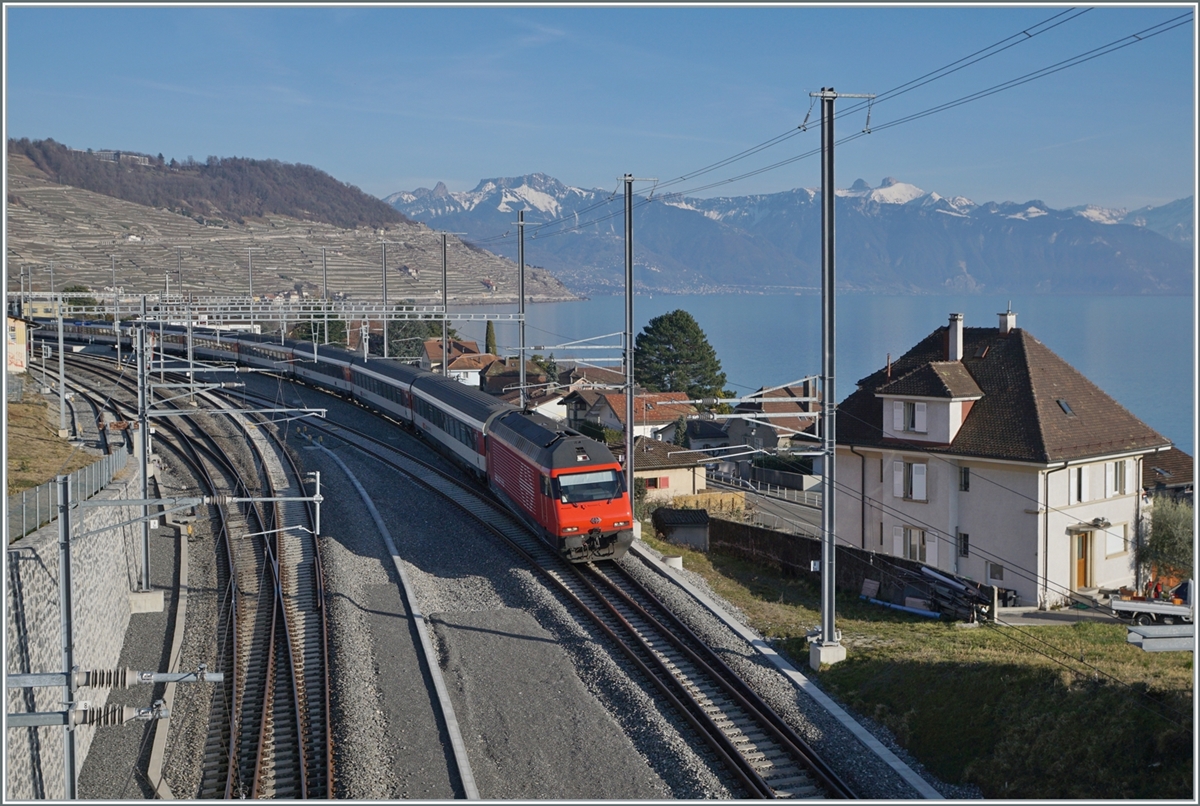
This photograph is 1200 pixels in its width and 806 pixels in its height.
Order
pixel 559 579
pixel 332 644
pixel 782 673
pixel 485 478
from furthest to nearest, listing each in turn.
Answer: pixel 485 478 → pixel 559 579 → pixel 332 644 → pixel 782 673

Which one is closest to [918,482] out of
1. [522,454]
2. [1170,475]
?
[522,454]

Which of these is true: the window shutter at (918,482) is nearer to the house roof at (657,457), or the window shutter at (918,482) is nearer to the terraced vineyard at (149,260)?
the house roof at (657,457)

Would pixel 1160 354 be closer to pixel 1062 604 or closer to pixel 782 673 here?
pixel 1062 604

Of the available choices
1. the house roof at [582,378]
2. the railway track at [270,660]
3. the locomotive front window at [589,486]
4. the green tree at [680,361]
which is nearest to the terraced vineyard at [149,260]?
the house roof at [582,378]

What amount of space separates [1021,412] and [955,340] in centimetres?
391

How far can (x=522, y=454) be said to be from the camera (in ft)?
81.8

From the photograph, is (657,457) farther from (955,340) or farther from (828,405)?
(828,405)

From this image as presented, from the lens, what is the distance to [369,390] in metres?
47.6

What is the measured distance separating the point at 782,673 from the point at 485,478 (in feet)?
49.6

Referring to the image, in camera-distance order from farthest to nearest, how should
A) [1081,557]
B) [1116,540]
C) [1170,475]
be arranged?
[1170,475] < [1116,540] < [1081,557]

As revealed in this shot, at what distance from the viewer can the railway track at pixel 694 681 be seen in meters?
13.6

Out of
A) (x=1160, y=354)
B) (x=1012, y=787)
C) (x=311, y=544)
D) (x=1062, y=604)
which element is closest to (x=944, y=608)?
(x=1062, y=604)

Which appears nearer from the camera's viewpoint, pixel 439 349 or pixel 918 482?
pixel 918 482

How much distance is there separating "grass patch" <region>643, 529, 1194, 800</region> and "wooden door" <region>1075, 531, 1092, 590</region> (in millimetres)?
9504
